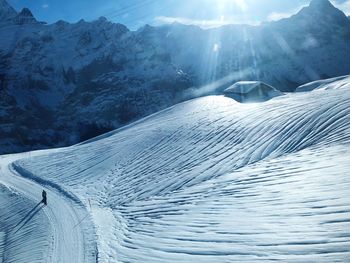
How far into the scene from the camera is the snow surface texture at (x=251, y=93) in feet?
140

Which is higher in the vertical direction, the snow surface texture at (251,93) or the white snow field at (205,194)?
the snow surface texture at (251,93)

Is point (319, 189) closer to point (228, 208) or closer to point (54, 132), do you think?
point (228, 208)

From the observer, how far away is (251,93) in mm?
44156

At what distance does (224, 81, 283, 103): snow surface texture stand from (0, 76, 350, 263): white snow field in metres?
6.45

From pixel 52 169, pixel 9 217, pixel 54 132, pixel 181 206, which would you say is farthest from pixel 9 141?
pixel 181 206

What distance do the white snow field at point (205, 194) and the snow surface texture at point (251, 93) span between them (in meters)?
6.45

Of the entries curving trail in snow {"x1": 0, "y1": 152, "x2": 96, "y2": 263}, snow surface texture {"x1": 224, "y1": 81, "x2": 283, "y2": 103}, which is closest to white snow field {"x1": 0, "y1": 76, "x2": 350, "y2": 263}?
curving trail in snow {"x1": 0, "y1": 152, "x2": 96, "y2": 263}

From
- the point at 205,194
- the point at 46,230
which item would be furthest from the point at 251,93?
the point at 46,230

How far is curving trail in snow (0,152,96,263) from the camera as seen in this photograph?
16.8 meters

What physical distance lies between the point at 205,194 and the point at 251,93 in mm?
26807

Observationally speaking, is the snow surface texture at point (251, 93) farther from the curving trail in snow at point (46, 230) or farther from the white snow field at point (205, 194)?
the curving trail in snow at point (46, 230)

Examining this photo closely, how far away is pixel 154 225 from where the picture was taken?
56.6 ft

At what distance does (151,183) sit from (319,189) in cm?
1216

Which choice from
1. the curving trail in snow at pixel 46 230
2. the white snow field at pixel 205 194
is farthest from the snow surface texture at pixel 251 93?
the curving trail in snow at pixel 46 230
